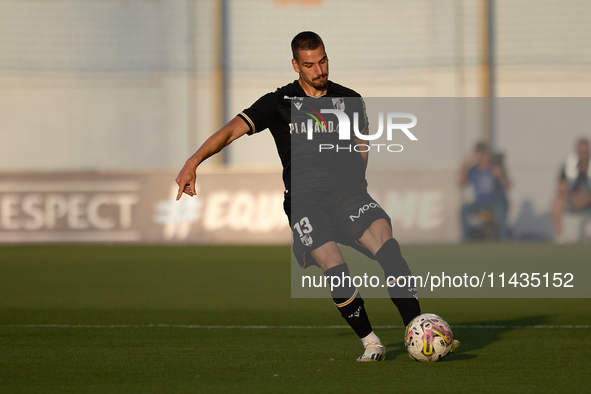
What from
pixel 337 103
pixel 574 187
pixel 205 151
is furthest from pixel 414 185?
pixel 205 151

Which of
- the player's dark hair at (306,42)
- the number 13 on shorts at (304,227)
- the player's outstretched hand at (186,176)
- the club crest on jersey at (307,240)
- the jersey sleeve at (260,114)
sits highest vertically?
the player's dark hair at (306,42)

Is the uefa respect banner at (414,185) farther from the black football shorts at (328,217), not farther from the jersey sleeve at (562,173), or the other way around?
the jersey sleeve at (562,173)

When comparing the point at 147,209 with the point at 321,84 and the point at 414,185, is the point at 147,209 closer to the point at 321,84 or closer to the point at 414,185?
the point at 414,185

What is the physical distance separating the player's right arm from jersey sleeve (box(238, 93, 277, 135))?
0.04 m

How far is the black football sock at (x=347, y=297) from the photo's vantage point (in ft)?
15.3

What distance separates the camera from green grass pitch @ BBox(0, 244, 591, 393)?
417 cm

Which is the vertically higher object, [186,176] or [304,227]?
[186,176]

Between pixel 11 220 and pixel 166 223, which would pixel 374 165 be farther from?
pixel 11 220

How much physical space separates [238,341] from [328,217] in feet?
4.37

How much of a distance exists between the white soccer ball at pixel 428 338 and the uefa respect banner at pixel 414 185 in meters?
0.25

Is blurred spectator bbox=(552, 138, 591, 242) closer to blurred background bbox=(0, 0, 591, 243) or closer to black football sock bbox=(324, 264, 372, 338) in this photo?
blurred background bbox=(0, 0, 591, 243)

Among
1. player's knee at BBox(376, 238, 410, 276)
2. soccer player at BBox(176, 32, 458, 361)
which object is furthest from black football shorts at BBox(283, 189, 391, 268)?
player's knee at BBox(376, 238, 410, 276)

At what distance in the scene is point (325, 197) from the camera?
4.89 m

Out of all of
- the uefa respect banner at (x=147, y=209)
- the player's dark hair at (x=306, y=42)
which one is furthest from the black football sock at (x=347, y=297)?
the uefa respect banner at (x=147, y=209)
